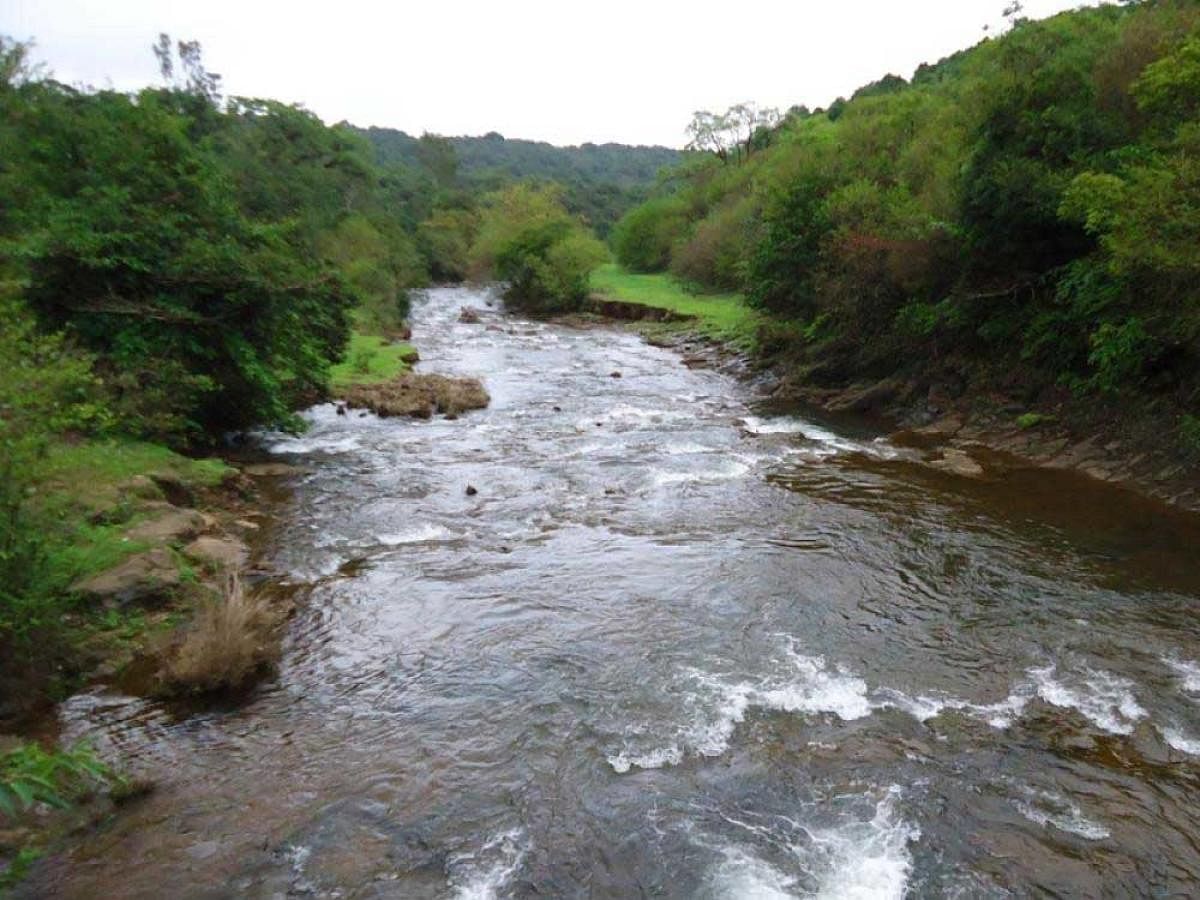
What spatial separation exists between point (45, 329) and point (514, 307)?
152 feet

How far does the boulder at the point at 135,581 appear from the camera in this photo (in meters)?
9.95

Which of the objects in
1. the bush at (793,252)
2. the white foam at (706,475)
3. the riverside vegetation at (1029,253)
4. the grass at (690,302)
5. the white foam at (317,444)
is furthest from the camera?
the grass at (690,302)

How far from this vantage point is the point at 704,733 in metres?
8.24

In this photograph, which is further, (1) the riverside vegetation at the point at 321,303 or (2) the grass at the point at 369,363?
(2) the grass at the point at 369,363

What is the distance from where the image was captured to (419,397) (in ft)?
82.8

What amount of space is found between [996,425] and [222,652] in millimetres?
19279

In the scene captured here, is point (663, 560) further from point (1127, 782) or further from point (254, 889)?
point (254, 889)

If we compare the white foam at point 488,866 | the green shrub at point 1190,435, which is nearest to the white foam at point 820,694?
the white foam at point 488,866

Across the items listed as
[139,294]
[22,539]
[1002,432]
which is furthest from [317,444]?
[1002,432]

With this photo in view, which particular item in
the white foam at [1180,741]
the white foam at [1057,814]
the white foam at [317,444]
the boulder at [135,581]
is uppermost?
the boulder at [135,581]

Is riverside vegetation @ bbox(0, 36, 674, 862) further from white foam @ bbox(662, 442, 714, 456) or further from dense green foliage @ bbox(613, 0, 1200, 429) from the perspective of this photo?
dense green foliage @ bbox(613, 0, 1200, 429)

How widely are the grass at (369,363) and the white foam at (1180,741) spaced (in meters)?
22.1

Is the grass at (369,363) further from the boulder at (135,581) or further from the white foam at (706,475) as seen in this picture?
the boulder at (135,581)

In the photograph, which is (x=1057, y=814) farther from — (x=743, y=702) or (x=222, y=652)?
(x=222, y=652)
